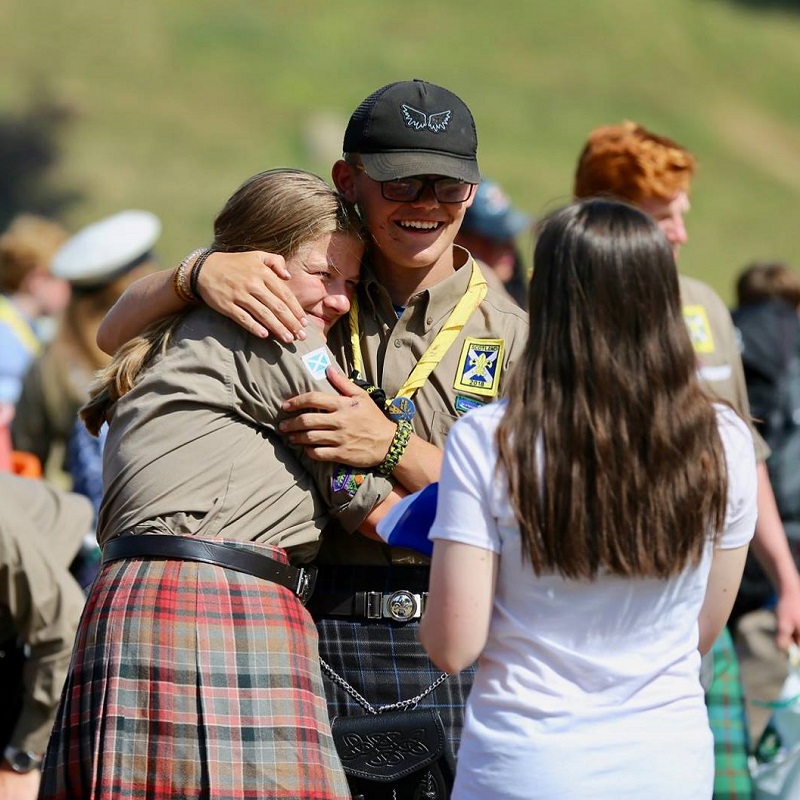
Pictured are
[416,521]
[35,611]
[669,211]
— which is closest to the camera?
[416,521]

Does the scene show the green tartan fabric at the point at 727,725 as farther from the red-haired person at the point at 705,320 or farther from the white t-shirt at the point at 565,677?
the white t-shirt at the point at 565,677

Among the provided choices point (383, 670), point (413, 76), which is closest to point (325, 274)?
point (383, 670)

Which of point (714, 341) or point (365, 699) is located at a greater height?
point (714, 341)

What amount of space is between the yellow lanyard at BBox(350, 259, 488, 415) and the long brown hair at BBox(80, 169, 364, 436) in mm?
225

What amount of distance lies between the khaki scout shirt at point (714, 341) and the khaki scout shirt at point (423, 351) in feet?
3.25

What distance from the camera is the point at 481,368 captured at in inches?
107

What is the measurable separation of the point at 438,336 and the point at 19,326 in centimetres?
446

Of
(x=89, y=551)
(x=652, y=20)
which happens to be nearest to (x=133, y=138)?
(x=652, y=20)

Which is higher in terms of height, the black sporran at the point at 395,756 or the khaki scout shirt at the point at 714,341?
the khaki scout shirt at the point at 714,341

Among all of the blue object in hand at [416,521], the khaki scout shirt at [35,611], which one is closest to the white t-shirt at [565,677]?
the blue object in hand at [416,521]

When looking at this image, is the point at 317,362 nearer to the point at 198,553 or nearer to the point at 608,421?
the point at 198,553

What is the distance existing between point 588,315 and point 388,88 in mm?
993

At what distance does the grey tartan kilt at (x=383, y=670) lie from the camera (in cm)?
273

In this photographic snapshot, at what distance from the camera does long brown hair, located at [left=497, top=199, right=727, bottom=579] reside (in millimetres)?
1929
